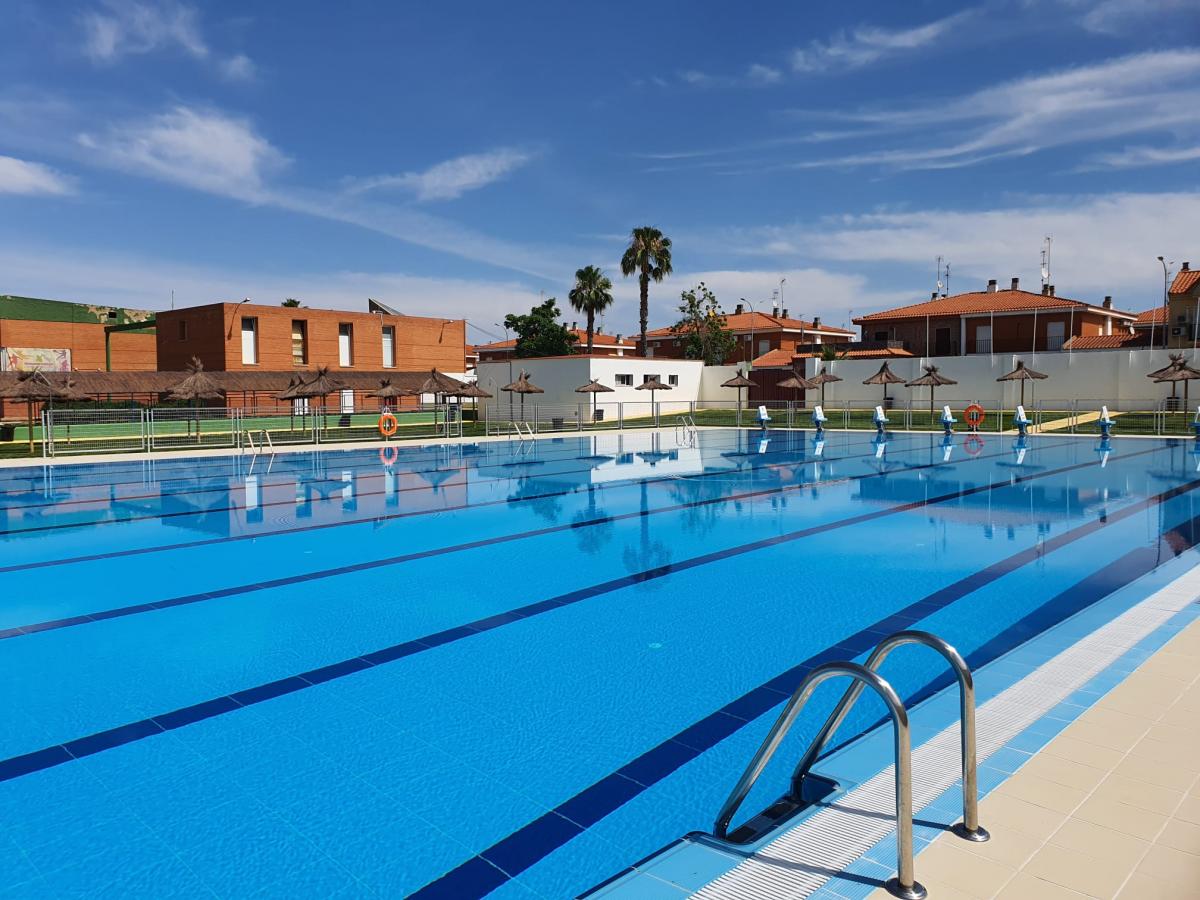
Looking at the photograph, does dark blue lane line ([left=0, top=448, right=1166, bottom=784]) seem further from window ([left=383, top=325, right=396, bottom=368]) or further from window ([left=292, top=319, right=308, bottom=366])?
window ([left=383, top=325, right=396, bottom=368])

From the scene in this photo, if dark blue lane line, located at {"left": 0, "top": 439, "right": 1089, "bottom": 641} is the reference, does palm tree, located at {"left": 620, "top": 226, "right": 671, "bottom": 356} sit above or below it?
above

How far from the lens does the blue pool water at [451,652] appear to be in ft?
12.3

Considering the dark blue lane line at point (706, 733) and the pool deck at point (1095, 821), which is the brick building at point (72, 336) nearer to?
the dark blue lane line at point (706, 733)

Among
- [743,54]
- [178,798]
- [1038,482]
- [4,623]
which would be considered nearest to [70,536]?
[4,623]

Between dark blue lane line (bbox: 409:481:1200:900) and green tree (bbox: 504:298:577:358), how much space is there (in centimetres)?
5252

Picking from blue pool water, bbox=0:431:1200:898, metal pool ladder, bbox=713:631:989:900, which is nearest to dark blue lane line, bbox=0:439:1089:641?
blue pool water, bbox=0:431:1200:898

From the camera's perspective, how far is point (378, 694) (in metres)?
5.62

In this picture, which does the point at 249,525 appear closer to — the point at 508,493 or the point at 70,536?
the point at 70,536

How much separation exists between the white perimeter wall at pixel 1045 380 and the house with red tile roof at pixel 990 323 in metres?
8.04

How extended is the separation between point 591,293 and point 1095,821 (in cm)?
5225

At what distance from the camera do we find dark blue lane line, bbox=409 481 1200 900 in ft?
11.5

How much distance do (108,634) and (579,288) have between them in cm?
4877

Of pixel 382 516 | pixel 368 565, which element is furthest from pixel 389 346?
pixel 368 565

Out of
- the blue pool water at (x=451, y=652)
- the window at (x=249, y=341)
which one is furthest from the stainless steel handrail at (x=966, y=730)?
Answer: the window at (x=249, y=341)
